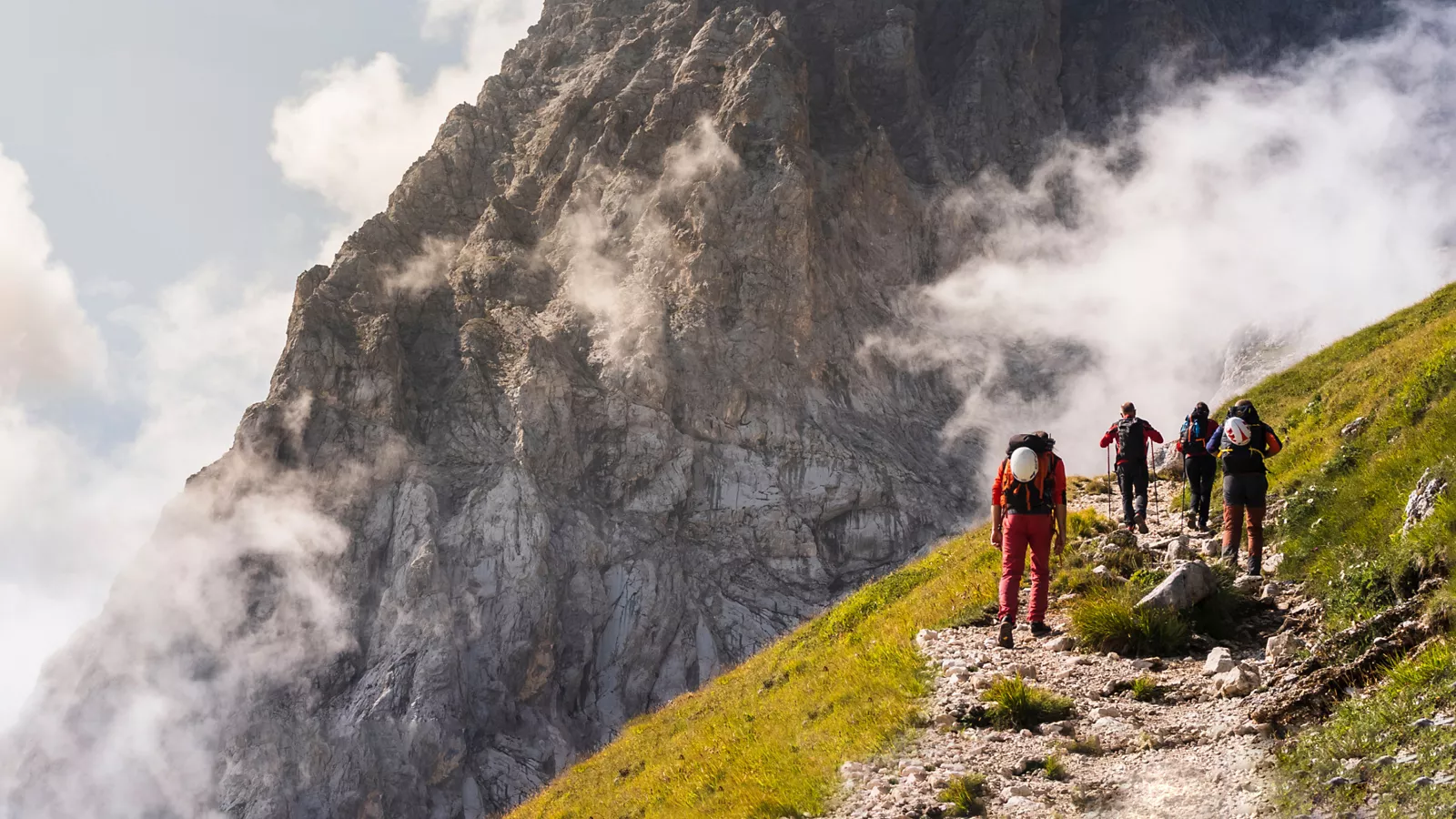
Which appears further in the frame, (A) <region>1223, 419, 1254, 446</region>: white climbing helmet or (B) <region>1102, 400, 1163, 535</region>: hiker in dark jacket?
(B) <region>1102, 400, 1163, 535</region>: hiker in dark jacket

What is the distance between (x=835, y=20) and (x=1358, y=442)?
7441 cm

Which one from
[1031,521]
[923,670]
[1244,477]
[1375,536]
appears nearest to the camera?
[1375,536]

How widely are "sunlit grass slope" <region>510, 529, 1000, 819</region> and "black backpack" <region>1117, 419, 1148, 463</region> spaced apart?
2.90 metres

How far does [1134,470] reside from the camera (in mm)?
16375

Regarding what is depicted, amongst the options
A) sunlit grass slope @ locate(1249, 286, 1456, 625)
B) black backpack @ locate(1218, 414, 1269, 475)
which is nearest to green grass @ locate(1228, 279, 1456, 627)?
sunlit grass slope @ locate(1249, 286, 1456, 625)

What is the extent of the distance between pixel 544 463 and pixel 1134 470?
39565 millimetres

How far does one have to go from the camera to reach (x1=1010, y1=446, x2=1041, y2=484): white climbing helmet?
10.8 meters

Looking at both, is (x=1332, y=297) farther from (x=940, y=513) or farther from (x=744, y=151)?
(x=744, y=151)

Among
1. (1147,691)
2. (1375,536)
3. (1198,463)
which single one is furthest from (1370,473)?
(1147,691)

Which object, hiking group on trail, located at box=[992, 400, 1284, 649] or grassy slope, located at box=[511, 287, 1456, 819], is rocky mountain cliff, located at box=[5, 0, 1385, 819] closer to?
grassy slope, located at box=[511, 287, 1456, 819]

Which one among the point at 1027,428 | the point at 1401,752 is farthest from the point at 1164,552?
the point at 1027,428

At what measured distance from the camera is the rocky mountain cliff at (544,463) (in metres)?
45.9

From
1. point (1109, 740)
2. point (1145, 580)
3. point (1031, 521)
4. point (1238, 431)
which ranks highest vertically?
point (1031, 521)

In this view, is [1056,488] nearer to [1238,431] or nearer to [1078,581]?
[1078,581]
